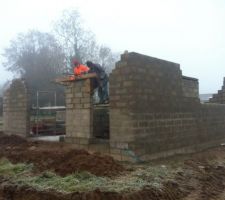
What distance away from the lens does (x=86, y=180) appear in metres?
6.71

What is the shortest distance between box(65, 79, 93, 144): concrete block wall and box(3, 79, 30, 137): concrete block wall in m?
3.31

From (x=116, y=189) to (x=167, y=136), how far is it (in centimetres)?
440

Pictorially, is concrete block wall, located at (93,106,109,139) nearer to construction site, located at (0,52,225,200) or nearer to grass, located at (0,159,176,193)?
construction site, located at (0,52,225,200)

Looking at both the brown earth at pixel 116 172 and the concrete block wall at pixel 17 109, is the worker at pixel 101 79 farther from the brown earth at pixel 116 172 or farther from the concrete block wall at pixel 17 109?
the concrete block wall at pixel 17 109

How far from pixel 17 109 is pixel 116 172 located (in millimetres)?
7568

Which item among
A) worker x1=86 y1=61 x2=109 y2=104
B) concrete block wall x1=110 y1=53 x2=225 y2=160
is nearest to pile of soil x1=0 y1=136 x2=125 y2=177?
concrete block wall x1=110 y1=53 x2=225 y2=160

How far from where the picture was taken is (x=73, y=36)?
3997 cm

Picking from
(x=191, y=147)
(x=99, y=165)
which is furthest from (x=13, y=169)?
(x=191, y=147)

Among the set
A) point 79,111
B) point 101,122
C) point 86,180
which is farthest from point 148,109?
point 86,180

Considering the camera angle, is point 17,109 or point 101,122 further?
point 17,109

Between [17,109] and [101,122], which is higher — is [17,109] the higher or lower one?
the higher one

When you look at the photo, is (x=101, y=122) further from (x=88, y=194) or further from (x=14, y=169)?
(x=88, y=194)

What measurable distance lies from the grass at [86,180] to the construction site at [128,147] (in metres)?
0.02

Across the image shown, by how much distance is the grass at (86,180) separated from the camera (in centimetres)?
624
